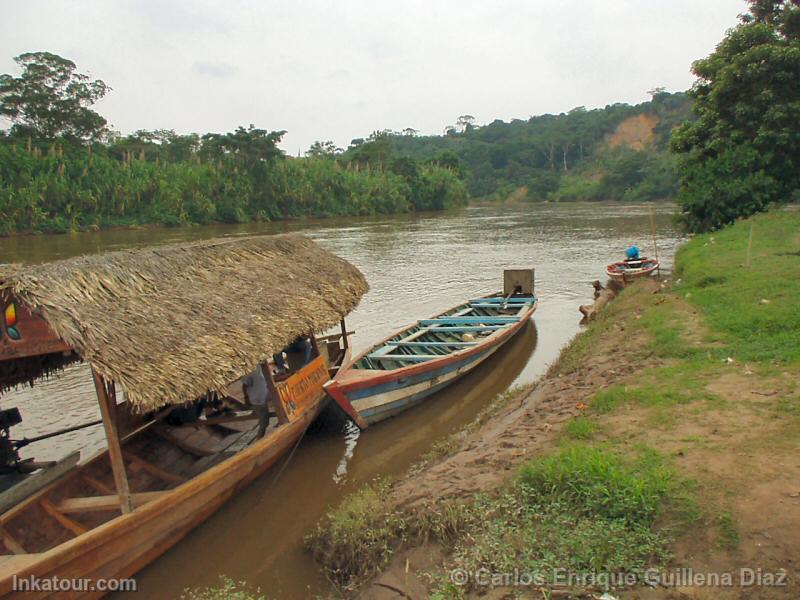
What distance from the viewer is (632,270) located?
15422mm

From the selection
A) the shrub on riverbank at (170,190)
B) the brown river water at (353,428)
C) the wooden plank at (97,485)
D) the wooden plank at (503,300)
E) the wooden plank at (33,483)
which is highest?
the shrub on riverbank at (170,190)

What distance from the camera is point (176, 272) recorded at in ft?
21.9

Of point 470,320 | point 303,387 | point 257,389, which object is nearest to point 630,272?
point 470,320

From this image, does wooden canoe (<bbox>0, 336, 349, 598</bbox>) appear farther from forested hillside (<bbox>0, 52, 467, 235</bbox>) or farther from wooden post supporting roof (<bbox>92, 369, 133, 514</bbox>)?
forested hillside (<bbox>0, 52, 467, 235</bbox>)

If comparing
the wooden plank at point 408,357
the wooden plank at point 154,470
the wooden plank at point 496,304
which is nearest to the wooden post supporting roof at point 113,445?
the wooden plank at point 154,470

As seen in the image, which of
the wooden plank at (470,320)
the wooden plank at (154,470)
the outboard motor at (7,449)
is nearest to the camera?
the outboard motor at (7,449)

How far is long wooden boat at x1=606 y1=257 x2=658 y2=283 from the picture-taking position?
14.9m

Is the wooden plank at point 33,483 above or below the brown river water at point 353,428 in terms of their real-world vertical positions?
above

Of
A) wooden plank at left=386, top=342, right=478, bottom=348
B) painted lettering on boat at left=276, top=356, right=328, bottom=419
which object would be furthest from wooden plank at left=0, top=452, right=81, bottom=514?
wooden plank at left=386, top=342, right=478, bottom=348

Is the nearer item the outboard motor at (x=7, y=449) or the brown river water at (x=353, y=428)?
the brown river water at (x=353, y=428)

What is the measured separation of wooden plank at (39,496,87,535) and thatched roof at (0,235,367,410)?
1.24 m

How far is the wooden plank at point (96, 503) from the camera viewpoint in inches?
202

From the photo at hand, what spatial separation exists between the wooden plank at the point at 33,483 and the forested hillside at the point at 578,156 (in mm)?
62942

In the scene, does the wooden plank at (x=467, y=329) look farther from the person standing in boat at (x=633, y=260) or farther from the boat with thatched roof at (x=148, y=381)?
the person standing in boat at (x=633, y=260)
